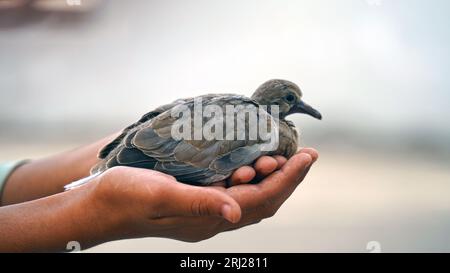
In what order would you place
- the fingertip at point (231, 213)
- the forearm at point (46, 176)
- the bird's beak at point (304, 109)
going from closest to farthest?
the fingertip at point (231, 213)
the bird's beak at point (304, 109)
the forearm at point (46, 176)

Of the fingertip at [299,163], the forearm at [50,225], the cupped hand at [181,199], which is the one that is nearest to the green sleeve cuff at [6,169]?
the forearm at [50,225]

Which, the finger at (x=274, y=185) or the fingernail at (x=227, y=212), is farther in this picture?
the finger at (x=274, y=185)

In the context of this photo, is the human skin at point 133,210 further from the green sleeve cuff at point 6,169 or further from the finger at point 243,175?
the green sleeve cuff at point 6,169

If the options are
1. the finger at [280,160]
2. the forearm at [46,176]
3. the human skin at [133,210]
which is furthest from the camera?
the forearm at [46,176]

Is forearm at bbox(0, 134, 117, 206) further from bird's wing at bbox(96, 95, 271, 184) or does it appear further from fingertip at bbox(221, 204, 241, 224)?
fingertip at bbox(221, 204, 241, 224)

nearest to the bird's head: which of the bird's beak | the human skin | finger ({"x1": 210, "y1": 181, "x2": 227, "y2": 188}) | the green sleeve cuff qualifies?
the bird's beak

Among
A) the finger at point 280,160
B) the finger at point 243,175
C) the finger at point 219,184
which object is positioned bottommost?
the finger at point 219,184

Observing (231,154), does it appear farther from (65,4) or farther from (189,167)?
Result: (65,4)
